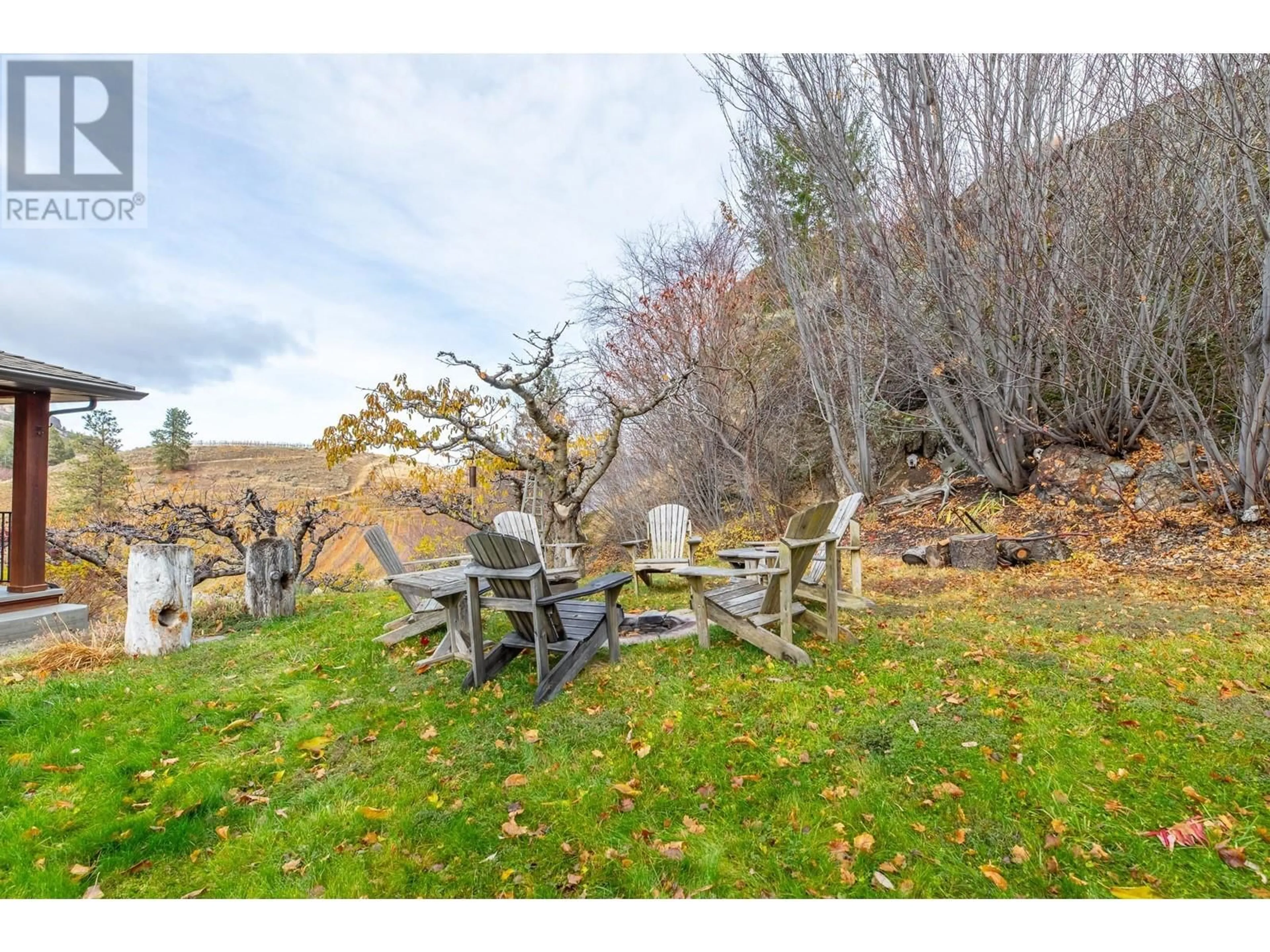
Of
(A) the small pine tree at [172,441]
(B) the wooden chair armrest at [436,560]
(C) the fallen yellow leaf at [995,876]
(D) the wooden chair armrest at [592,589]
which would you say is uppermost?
(A) the small pine tree at [172,441]

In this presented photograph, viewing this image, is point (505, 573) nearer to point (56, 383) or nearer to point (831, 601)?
point (831, 601)

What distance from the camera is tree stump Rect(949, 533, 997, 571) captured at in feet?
19.9

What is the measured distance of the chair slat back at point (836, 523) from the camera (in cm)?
431

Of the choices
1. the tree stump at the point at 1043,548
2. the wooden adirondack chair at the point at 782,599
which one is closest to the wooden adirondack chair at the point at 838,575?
the wooden adirondack chair at the point at 782,599

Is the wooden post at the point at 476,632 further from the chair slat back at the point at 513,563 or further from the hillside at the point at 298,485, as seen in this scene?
the hillside at the point at 298,485

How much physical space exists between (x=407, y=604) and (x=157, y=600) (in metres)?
1.88

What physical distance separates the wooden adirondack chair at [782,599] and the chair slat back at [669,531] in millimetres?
2177

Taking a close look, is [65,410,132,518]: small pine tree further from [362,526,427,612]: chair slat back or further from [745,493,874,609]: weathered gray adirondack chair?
[745,493,874,609]: weathered gray adirondack chair

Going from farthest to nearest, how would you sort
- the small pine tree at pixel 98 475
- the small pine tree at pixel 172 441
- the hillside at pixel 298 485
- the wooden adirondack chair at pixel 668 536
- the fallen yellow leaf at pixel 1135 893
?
the small pine tree at pixel 172 441, the small pine tree at pixel 98 475, the hillside at pixel 298 485, the wooden adirondack chair at pixel 668 536, the fallen yellow leaf at pixel 1135 893

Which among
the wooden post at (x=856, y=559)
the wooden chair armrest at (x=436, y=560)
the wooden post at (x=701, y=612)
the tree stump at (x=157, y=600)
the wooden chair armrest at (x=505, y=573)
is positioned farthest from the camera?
the wooden post at (x=856, y=559)

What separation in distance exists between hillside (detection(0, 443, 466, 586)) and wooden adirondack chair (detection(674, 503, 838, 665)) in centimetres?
544

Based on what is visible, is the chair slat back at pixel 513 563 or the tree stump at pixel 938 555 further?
the tree stump at pixel 938 555
